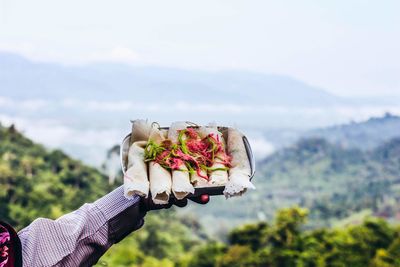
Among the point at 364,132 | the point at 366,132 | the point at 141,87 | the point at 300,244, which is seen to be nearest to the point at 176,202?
the point at 300,244

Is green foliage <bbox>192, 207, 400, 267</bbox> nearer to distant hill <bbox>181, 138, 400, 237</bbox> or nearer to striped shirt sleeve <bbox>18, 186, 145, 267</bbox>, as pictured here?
striped shirt sleeve <bbox>18, 186, 145, 267</bbox>

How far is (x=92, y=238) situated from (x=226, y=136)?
38cm

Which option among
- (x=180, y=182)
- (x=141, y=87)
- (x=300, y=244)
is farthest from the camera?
(x=141, y=87)

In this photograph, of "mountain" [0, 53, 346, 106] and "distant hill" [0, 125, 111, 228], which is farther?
"mountain" [0, 53, 346, 106]

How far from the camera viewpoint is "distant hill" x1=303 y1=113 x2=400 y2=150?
57.7 meters

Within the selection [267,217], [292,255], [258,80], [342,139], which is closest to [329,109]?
[258,80]

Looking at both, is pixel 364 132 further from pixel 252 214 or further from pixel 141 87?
pixel 141 87

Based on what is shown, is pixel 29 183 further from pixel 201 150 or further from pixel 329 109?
pixel 329 109

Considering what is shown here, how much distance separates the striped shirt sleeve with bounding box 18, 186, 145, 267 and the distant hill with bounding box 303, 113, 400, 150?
177 feet

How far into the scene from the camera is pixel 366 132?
6456 centimetres

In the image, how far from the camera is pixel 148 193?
1.41 metres

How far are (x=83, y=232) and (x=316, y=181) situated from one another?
64.6 m

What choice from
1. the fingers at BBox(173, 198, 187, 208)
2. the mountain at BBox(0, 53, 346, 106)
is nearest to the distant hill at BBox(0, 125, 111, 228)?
the fingers at BBox(173, 198, 187, 208)

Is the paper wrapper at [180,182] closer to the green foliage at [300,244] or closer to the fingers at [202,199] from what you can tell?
the fingers at [202,199]
